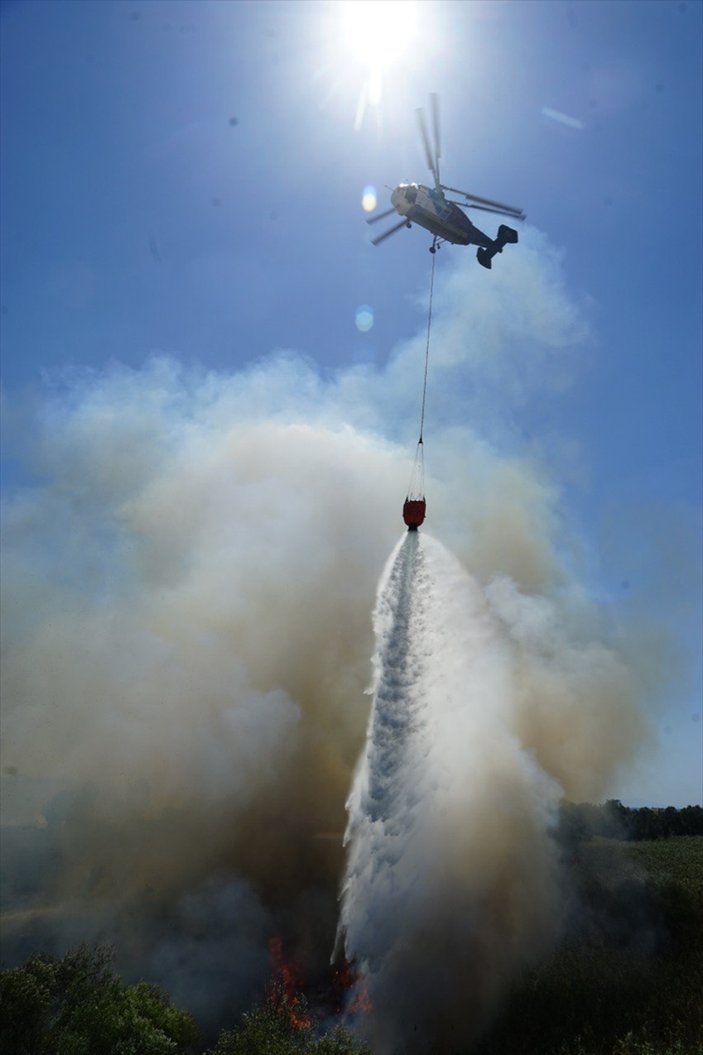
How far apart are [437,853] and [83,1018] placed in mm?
21602

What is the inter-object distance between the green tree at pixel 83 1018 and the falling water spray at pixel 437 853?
1143cm

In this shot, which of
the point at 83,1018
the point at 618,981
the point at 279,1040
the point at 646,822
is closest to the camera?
the point at 279,1040

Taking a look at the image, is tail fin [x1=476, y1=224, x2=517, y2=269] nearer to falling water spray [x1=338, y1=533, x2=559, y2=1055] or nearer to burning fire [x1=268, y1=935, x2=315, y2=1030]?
falling water spray [x1=338, y1=533, x2=559, y2=1055]

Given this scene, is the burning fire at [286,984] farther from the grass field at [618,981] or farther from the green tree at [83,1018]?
the grass field at [618,981]

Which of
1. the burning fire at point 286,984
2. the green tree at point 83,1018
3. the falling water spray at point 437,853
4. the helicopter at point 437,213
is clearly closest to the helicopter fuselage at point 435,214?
the helicopter at point 437,213

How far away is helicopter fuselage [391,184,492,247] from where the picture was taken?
42.3m

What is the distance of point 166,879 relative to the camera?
175 feet

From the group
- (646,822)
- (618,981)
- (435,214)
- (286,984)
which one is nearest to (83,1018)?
(286,984)

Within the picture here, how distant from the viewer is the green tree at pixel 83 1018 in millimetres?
31922

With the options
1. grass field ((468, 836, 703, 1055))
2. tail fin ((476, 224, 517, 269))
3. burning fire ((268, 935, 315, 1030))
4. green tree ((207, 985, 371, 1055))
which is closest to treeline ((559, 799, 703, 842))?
grass field ((468, 836, 703, 1055))

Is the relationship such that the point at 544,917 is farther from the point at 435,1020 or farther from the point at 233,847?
the point at 233,847

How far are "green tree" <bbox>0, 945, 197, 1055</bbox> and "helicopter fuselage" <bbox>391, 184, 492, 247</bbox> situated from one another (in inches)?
1985

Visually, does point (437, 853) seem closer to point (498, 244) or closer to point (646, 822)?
point (498, 244)

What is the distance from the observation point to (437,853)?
40.6 meters
